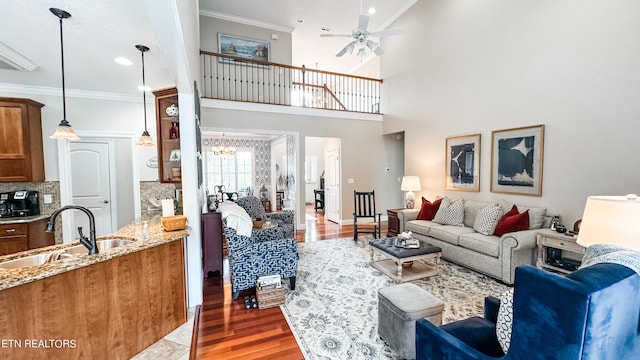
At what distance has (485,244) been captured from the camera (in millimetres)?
3582

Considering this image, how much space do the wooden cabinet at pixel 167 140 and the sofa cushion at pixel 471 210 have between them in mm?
4504

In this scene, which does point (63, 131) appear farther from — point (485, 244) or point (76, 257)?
point (485, 244)

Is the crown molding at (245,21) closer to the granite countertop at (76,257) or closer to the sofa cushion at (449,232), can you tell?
the granite countertop at (76,257)

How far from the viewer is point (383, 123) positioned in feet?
23.3

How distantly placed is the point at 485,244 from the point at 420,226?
3.97 feet

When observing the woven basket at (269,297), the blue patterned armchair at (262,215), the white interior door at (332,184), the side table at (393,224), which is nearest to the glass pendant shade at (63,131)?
the woven basket at (269,297)

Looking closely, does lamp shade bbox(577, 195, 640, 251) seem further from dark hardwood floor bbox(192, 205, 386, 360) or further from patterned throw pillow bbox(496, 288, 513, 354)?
dark hardwood floor bbox(192, 205, 386, 360)

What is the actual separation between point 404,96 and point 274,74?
3.22m

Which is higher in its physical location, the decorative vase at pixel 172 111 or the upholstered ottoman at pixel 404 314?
the decorative vase at pixel 172 111

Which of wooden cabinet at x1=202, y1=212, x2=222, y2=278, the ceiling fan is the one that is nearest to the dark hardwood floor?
wooden cabinet at x1=202, y1=212, x2=222, y2=278

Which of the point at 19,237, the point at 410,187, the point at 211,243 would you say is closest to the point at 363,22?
the point at 410,187

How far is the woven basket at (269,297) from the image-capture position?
2871 millimetres

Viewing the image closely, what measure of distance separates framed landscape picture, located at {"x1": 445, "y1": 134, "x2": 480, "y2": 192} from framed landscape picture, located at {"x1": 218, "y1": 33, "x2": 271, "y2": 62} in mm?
4848

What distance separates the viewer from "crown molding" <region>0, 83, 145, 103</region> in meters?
3.84
